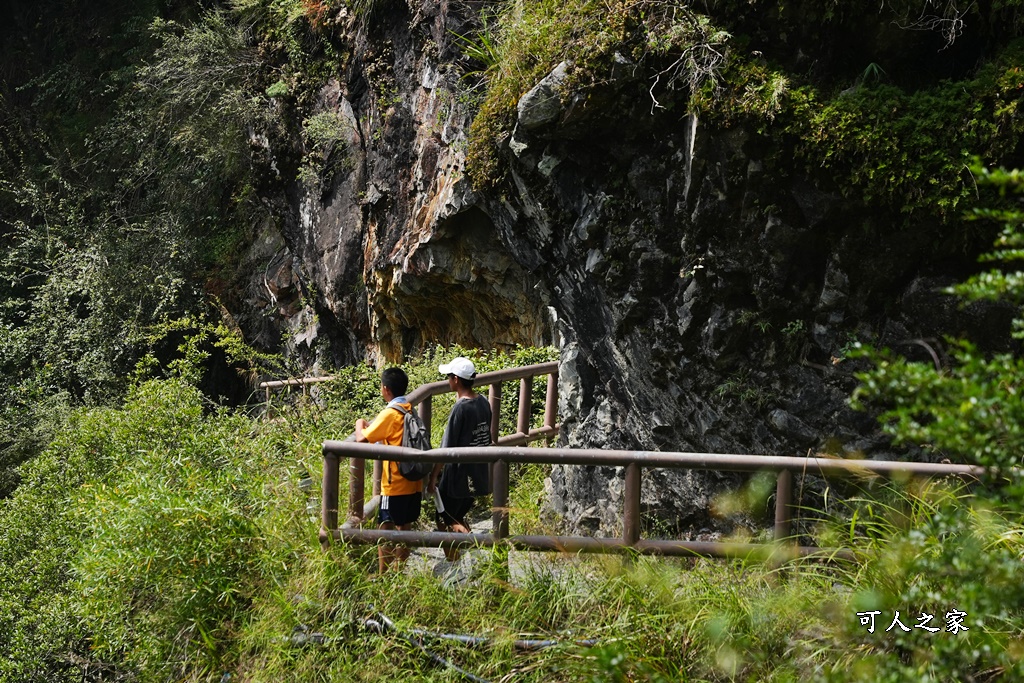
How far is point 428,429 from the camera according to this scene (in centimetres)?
686

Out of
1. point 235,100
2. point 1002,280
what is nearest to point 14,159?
point 235,100

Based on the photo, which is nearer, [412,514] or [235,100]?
[412,514]

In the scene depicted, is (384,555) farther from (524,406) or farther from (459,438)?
(524,406)

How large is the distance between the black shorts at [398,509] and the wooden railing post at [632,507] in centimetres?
132

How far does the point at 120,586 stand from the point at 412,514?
178 cm

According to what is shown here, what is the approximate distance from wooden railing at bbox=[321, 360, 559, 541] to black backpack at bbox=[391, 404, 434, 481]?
201mm

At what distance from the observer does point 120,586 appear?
5.44m

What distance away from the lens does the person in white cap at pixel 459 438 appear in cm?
579

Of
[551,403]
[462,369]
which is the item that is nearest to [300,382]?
[551,403]

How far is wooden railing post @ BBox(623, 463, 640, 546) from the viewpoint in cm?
486

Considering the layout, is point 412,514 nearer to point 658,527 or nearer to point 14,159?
point 658,527

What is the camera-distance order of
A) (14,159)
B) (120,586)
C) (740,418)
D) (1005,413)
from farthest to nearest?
(14,159), (740,418), (120,586), (1005,413)

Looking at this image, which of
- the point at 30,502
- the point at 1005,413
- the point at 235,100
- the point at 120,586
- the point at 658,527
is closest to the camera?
the point at 1005,413

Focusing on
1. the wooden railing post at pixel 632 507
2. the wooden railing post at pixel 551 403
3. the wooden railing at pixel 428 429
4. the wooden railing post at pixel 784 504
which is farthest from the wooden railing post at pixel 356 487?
the wooden railing post at pixel 551 403
